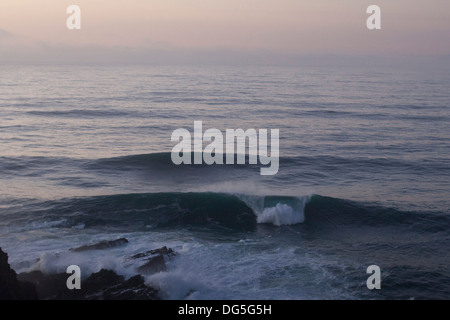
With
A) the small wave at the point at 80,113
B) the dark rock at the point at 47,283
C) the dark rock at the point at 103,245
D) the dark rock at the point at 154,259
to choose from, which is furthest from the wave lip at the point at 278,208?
the small wave at the point at 80,113

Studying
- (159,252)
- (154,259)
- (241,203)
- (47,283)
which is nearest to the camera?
(47,283)

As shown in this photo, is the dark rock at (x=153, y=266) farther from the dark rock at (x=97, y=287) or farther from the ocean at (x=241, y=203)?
the dark rock at (x=97, y=287)

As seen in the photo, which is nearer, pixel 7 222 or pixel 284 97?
pixel 7 222

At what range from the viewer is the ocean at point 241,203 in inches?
555

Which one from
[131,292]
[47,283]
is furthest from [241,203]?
[47,283]

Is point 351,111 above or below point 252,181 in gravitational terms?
above

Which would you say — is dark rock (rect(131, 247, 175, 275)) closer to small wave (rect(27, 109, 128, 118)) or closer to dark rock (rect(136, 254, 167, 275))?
dark rock (rect(136, 254, 167, 275))

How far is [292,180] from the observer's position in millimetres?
25609

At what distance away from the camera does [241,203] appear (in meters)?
21.2

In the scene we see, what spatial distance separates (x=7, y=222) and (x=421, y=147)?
27.0 m

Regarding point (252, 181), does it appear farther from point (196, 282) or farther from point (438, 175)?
point (196, 282)

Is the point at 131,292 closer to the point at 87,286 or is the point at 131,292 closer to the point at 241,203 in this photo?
the point at 87,286
